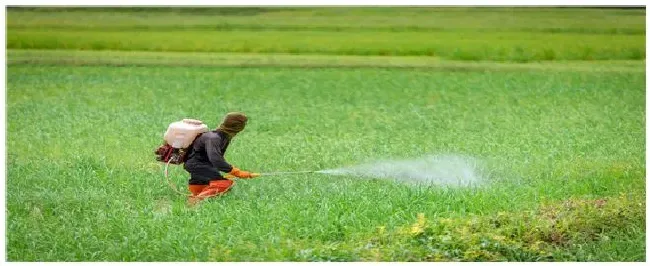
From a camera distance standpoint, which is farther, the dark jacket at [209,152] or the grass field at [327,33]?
the grass field at [327,33]

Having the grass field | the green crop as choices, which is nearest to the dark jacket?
the green crop

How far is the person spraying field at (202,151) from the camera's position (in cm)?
787

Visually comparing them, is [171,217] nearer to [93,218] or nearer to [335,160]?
[93,218]

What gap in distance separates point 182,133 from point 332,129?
2621mm

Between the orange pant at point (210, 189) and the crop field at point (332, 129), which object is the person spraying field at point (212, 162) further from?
the crop field at point (332, 129)

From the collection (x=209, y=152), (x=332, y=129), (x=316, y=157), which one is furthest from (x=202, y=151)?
(x=332, y=129)

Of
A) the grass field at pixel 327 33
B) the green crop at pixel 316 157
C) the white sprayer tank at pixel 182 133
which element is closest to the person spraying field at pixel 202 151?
the white sprayer tank at pixel 182 133

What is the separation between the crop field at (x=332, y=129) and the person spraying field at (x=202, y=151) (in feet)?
0.54

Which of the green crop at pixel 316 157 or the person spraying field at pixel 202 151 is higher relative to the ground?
the person spraying field at pixel 202 151

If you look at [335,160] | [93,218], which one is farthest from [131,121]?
[93,218]

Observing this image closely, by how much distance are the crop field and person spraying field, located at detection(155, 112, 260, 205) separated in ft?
0.54

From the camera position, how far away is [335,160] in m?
9.19

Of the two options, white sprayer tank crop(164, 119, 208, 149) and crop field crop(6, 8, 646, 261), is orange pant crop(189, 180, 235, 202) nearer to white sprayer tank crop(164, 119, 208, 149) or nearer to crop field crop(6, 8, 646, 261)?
crop field crop(6, 8, 646, 261)

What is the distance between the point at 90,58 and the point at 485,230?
598cm
